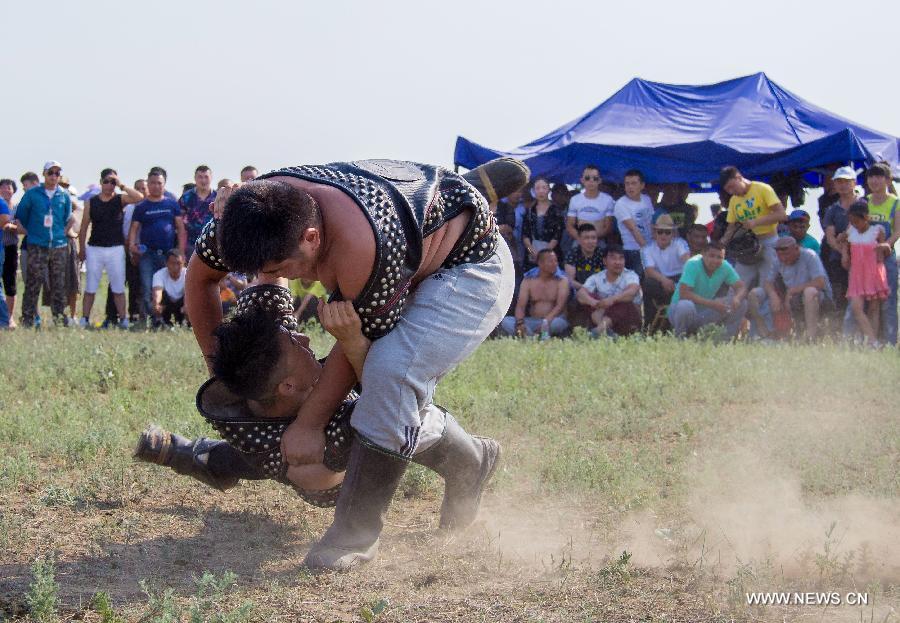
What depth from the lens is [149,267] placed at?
12.6 meters

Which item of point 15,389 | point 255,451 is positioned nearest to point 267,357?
point 255,451

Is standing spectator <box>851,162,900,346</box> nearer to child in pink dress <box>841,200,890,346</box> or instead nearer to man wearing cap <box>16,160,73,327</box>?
child in pink dress <box>841,200,890,346</box>

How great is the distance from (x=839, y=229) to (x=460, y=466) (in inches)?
310

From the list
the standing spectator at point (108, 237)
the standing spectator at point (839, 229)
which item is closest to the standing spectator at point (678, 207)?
the standing spectator at point (839, 229)

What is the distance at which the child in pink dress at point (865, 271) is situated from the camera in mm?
10500

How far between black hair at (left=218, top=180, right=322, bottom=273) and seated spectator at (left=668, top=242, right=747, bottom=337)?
7.87 m

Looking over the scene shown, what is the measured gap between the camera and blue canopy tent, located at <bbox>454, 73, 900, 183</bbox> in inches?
478

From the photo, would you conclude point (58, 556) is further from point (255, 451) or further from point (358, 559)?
point (358, 559)

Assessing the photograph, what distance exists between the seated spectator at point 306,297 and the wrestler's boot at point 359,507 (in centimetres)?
829

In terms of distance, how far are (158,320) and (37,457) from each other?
691cm

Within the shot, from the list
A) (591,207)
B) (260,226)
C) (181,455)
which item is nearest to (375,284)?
(260,226)

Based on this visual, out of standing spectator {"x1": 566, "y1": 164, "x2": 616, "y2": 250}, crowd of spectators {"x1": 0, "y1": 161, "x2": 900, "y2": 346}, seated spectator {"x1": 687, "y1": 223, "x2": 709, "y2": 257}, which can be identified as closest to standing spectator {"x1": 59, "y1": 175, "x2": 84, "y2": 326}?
crowd of spectators {"x1": 0, "y1": 161, "x2": 900, "y2": 346}

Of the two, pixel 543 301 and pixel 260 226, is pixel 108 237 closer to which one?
pixel 543 301

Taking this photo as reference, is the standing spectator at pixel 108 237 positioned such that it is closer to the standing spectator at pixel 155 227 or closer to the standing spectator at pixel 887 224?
the standing spectator at pixel 155 227
